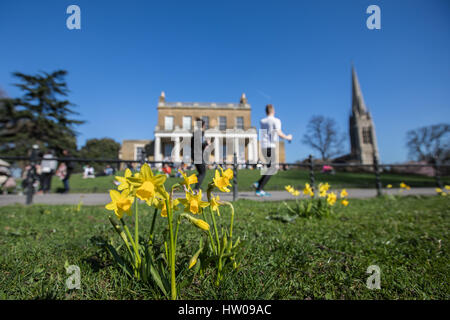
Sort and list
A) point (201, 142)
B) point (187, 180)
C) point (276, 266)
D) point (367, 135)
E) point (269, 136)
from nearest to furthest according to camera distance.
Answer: point (187, 180), point (276, 266), point (201, 142), point (269, 136), point (367, 135)

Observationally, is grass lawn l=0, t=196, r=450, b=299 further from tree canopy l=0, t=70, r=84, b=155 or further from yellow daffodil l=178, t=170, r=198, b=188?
tree canopy l=0, t=70, r=84, b=155

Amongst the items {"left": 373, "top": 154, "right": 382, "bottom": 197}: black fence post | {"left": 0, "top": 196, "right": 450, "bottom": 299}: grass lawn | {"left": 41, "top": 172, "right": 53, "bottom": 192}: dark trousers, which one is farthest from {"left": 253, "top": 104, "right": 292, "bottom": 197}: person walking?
{"left": 41, "top": 172, "right": 53, "bottom": 192}: dark trousers

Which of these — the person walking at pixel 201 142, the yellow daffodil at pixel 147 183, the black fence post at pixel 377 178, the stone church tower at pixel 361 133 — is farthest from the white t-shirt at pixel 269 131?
the stone church tower at pixel 361 133

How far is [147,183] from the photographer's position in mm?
757

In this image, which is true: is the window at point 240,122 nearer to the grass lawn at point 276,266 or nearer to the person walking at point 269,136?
the person walking at point 269,136

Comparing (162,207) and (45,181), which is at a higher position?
(162,207)

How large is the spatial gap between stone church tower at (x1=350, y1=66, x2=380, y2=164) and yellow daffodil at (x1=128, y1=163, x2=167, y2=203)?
5626 centimetres

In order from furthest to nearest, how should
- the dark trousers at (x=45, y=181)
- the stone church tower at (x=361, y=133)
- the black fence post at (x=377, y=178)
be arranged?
the stone church tower at (x=361, y=133) < the dark trousers at (x=45, y=181) < the black fence post at (x=377, y=178)

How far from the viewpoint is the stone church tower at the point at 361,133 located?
50.3 meters

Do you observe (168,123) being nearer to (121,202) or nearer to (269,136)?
(269,136)

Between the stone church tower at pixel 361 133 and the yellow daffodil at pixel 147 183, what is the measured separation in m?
56.3

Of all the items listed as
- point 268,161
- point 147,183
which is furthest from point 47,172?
point 147,183

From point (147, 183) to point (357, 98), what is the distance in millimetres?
67551
